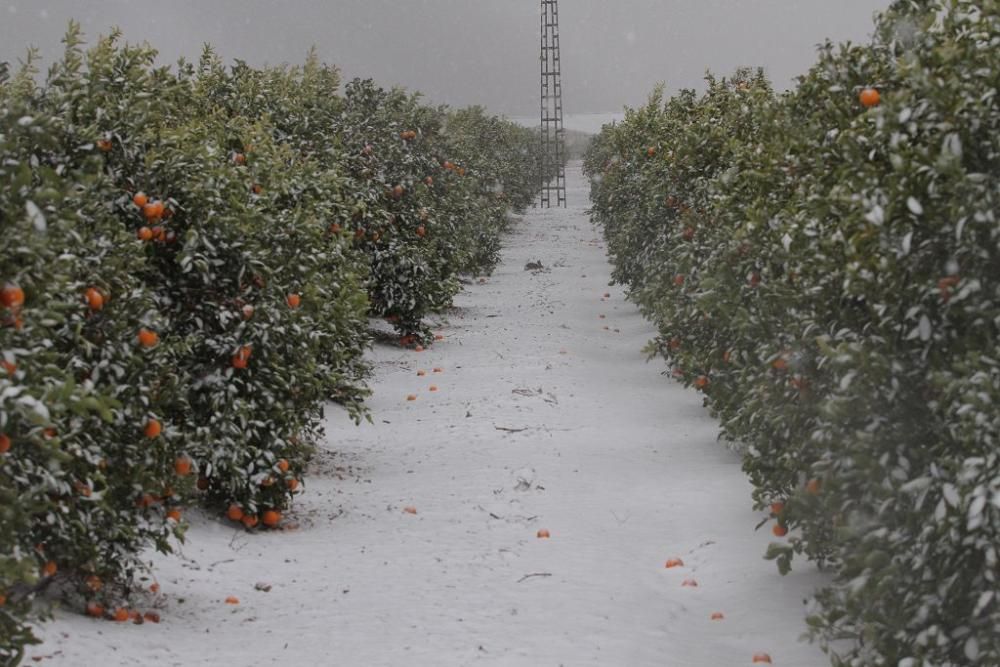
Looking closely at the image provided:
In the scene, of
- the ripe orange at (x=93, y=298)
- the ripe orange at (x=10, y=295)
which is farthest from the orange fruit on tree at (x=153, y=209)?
the ripe orange at (x=10, y=295)

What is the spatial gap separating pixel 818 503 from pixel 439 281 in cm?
1133

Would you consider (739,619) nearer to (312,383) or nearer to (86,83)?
(312,383)

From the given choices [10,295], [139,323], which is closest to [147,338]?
[139,323]

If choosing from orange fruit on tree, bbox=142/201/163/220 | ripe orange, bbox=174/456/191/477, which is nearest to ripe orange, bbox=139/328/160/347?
ripe orange, bbox=174/456/191/477

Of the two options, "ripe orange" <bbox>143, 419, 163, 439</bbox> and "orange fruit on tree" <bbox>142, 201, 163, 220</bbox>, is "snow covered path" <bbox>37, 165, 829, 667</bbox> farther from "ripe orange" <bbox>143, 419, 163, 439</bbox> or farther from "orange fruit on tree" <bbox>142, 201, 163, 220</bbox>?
"orange fruit on tree" <bbox>142, 201, 163, 220</bbox>

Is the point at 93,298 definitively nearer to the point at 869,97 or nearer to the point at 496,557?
the point at 496,557

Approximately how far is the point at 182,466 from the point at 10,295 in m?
2.39

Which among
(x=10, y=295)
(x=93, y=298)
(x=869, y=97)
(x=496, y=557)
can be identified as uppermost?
(x=869, y=97)

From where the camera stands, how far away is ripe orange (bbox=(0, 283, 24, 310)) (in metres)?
3.73

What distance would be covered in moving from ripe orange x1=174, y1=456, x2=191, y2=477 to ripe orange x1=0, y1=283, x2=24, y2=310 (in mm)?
2338

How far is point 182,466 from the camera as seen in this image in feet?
19.5

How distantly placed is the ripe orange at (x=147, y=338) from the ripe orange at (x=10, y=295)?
5.47 ft

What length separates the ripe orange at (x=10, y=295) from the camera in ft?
12.2

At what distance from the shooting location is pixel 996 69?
14.4ft
